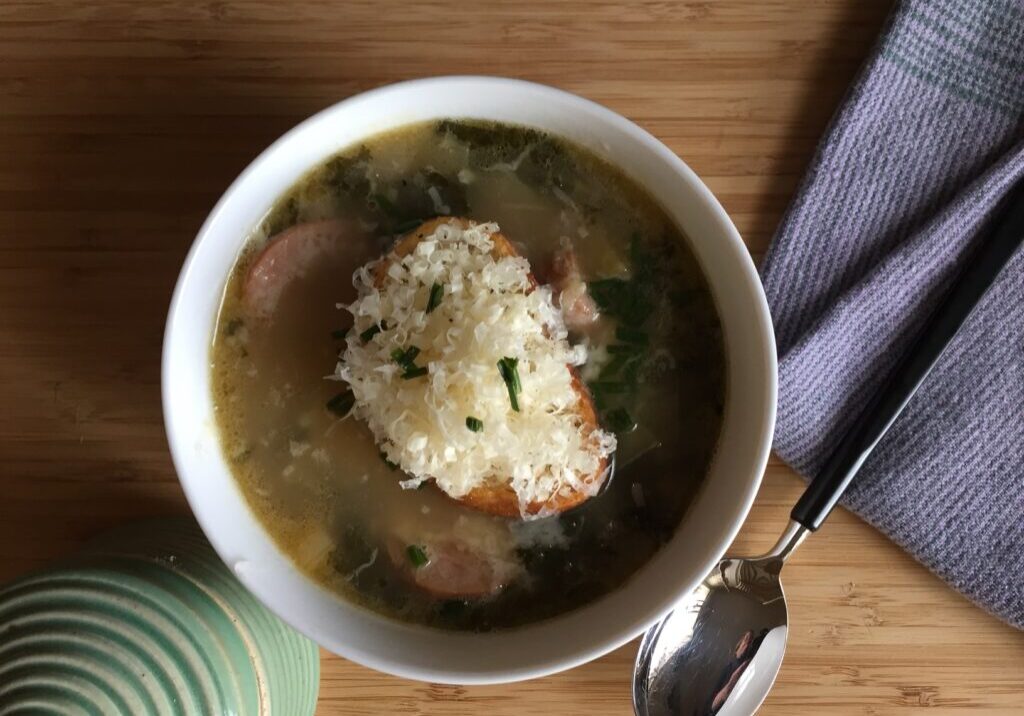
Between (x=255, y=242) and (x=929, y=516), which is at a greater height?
(x=255, y=242)

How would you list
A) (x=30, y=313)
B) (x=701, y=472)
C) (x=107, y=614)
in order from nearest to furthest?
(x=107, y=614) → (x=701, y=472) → (x=30, y=313)

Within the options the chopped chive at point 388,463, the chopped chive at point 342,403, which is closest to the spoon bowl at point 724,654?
the chopped chive at point 388,463

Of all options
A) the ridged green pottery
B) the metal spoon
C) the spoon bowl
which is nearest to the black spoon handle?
the metal spoon

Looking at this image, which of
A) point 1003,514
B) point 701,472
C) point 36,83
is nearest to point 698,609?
point 701,472

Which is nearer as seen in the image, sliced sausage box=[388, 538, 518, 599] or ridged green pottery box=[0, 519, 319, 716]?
ridged green pottery box=[0, 519, 319, 716]

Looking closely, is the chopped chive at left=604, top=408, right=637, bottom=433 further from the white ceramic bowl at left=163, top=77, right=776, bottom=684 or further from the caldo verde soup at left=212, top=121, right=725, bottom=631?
the white ceramic bowl at left=163, top=77, right=776, bottom=684

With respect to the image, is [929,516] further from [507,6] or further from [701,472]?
[507,6]

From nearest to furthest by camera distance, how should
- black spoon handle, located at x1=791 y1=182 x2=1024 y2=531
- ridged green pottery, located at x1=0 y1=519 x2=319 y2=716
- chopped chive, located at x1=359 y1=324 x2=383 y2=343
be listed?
ridged green pottery, located at x1=0 y1=519 x2=319 y2=716 < chopped chive, located at x1=359 y1=324 x2=383 y2=343 < black spoon handle, located at x1=791 y1=182 x2=1024 y2=531
